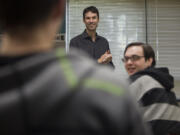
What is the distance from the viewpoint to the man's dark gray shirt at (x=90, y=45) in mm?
3590

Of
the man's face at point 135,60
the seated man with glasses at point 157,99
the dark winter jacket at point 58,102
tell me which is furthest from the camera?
the man's face at point 135,60

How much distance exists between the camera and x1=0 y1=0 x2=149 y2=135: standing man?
2.18ft

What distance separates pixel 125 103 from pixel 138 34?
13.4ft

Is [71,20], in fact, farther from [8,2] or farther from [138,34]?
[8,2]

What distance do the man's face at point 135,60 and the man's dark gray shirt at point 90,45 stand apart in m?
0.88

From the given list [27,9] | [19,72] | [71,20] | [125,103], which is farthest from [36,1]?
[71,20]

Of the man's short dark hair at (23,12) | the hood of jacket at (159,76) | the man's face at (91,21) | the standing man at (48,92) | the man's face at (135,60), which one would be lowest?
the hood of jacket at (159,76)

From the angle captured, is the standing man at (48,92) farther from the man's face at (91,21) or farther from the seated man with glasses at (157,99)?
the man's face at (91,21)

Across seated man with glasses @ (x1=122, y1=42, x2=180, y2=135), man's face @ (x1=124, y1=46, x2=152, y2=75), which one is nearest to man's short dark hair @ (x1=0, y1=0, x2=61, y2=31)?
seated man with glasses @ (x1=122, y1=42, x2=180, y2=135)

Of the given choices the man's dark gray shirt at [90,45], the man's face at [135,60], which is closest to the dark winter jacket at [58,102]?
the man's face at [135,60]

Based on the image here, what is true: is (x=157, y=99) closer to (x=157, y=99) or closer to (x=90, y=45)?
(x=157, y=99)

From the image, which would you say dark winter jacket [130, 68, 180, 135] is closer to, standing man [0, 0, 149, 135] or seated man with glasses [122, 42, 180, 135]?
seated man with glasses [122, 42, 180, 135]

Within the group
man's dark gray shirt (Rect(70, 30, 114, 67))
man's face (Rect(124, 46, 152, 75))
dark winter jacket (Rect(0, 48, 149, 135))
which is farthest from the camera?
man's dark gray shirt (Rect(70, 30, 114, 67))

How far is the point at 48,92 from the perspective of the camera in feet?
2.19
